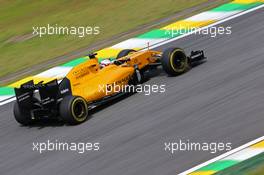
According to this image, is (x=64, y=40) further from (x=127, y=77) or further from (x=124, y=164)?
(x=124, y=164)

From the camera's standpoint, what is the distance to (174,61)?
12.3m

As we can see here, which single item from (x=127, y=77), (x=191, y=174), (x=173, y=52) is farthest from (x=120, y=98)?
(x=191, y=174)

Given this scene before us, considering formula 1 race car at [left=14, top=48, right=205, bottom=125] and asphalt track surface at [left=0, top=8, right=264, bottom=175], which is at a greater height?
formula 1 race car at [left=14, top=48, right=205, bottom=125]

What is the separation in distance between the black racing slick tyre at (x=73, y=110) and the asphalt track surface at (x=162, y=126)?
139 mm

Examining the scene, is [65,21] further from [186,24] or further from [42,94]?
[42,94]

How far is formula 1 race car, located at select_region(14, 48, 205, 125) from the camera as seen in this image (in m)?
11.2

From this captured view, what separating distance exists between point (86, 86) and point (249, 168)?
4.55 metres

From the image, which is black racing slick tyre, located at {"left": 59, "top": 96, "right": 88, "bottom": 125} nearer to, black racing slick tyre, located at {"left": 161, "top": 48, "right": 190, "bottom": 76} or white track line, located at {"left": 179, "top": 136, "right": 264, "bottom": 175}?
black racing slick tyre, located at {"left": 161, "top": 48, "right": 190, "bottom": 76}

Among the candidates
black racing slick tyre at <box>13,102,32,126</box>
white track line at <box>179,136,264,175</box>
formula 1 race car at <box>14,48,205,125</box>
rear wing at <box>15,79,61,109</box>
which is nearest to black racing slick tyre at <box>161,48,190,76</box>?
formula 1 race car at <box>14,48,205,125</box>

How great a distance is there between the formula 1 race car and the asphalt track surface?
0.22 meters

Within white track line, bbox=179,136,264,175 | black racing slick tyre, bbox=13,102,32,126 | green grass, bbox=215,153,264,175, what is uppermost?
black racing slick tyre, bbox=13,102,32,126

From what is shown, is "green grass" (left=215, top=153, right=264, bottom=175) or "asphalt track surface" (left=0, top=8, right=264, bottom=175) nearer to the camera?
"green grass" (left=215, top=153, right=264, bottom=175)

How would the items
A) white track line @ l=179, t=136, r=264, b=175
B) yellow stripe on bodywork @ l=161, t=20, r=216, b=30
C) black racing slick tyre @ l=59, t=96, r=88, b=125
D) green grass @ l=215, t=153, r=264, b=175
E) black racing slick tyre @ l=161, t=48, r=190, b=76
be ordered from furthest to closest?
1. yellow stripe on bodywork @ l=161, t=20, r=216, b=30
2. black racing slick tyre @ l=161, t=48, r=190, b=76
3. black racing slick tyre @ l=59, t=96, r=88, b=125
4. white track line @ l=179, t=136, r=264, b=175
5. green grass @ l=215, t=153, r=264, b=175

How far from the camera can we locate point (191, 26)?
52.7ft
